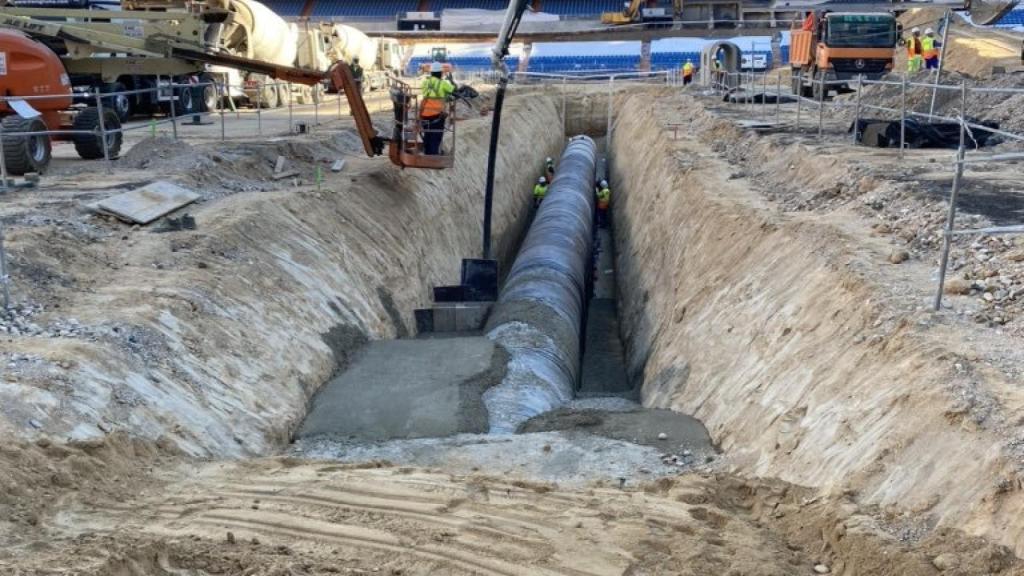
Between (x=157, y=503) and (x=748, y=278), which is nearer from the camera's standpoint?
(x=157, y=503)

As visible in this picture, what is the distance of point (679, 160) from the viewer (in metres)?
19.3

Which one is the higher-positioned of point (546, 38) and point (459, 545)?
point (546, 38)

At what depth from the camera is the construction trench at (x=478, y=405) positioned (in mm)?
5688

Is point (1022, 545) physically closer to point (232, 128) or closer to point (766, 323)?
point (766, 323)

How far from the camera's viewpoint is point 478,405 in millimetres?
10148

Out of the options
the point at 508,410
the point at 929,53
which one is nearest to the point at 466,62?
the point at 929,53

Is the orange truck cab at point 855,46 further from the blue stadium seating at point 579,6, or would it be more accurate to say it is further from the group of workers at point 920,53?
the blue stadium seating at point 579,6

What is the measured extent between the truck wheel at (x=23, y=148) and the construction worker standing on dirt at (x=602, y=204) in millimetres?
14959

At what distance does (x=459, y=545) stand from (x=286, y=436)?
3685 mm

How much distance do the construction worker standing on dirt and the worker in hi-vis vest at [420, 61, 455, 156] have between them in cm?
1103

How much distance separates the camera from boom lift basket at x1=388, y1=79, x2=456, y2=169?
1557 centimetres

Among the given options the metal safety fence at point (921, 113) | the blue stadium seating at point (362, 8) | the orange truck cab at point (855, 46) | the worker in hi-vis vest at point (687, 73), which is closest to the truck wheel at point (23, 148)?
the metal safety fence at point (921, 113)

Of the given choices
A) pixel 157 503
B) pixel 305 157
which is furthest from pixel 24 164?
pixel 157 503

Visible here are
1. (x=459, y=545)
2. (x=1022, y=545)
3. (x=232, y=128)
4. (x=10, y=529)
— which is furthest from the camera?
(x=232, y=128)
